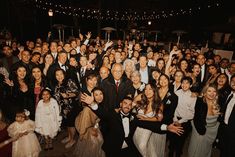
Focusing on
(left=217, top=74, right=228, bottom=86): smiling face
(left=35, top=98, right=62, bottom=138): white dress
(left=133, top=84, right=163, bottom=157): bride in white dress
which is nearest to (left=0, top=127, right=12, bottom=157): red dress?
(left=35, top=98, right=62, bottom=138): white dress

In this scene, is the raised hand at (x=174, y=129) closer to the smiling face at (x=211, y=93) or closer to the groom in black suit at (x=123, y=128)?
the groom in black suit at (x=123, y=128)

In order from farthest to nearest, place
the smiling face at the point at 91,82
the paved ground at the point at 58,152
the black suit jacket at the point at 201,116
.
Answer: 1. the paved ground at the point at 58,152
2. the smiling face at the point at 91,82
3. the black suit jacket at the point at 201,116

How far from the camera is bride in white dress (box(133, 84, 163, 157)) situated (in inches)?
148

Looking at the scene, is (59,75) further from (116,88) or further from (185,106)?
(185,106)

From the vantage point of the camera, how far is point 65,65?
20.2 feet

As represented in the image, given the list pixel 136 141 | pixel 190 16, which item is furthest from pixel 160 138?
pixel 190 16

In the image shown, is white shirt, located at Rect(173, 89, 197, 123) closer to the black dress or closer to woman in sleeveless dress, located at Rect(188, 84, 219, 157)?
woman in sleeveless dress, located at Rect(188, 84, 219, 157)

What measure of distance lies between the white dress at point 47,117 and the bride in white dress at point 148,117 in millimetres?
1857

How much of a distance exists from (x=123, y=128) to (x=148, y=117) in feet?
1.95

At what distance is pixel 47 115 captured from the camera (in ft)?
15.3

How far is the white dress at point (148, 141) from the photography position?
12.3 ft

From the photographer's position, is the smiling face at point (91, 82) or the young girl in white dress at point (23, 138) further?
the smiling face at point (91, 82)

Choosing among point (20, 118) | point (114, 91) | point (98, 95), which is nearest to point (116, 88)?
point (114, 91)

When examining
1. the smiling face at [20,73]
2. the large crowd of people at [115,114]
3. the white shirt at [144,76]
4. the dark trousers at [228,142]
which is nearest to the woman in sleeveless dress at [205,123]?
the large crowd of people at [115,114]
